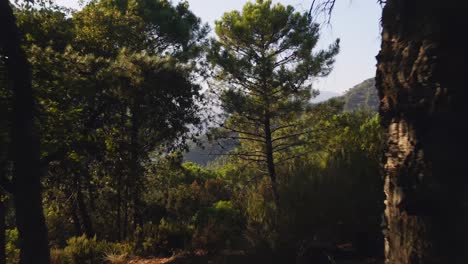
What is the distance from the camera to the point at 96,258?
32.8 ft

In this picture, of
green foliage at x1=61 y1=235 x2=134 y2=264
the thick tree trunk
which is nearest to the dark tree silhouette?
the thick tree trunk

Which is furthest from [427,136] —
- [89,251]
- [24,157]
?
[89,251]

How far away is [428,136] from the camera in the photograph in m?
1.58

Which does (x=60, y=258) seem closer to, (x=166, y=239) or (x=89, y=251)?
(x=89, y=251)

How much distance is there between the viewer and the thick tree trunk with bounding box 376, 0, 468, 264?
5.04ft

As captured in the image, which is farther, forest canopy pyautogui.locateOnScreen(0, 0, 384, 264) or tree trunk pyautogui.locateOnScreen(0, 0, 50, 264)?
forest canopy pyautogui.locateOnScreen(0, 0, 384, 264)

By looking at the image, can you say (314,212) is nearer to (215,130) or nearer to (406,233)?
(406,233)

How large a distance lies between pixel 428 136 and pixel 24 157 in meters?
5.12

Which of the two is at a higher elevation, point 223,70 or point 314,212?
point 223,70

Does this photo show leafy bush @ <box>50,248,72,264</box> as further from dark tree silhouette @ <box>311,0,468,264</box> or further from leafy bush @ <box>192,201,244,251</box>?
dark tree silhouette @ <box>311,0,468,264</box>

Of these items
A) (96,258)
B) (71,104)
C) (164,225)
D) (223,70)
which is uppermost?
(223,70)

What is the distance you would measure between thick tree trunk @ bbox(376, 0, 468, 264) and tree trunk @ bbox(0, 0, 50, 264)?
4.83 m

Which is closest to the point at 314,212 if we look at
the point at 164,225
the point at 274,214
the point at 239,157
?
the point at 274,214

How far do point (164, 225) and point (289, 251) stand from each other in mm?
4892
